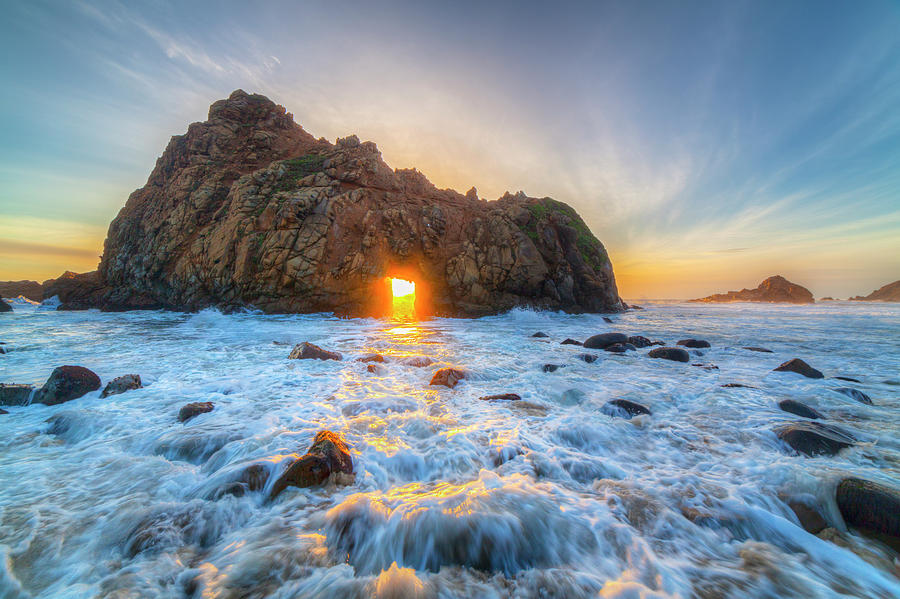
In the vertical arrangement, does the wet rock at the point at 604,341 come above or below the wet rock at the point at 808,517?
above

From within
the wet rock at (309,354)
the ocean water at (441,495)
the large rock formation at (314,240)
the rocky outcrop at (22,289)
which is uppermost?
the large rock formation at (314,240)

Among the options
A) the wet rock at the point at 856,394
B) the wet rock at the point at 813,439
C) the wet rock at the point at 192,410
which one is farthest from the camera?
the wet rock at the point at 856,394

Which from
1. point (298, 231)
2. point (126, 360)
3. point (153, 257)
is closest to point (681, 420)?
point (126, 360)

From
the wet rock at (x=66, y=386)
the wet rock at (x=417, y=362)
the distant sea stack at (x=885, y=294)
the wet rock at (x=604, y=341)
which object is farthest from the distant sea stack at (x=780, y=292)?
the wet rock at (x=66, y=386)

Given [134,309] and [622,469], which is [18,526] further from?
[134,309]

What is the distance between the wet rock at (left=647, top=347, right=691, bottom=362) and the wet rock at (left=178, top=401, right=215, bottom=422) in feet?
40.5

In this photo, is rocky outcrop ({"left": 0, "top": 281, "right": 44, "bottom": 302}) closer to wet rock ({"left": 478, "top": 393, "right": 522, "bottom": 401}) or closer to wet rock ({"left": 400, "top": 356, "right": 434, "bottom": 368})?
wet rock ({"left": 400, "top": 356, "right": 434, "bottom": 368})

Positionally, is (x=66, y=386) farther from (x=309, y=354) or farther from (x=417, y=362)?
(x=417, y=362)

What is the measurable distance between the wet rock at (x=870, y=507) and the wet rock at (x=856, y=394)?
477 centimetres

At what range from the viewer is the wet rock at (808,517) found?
9.58 ft

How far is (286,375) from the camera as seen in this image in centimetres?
773

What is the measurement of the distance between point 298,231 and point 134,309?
18.6 metres

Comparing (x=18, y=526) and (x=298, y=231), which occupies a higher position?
(x=298, y=231)

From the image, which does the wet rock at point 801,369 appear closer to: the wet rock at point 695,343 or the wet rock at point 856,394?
the wet rock at point 856,394
